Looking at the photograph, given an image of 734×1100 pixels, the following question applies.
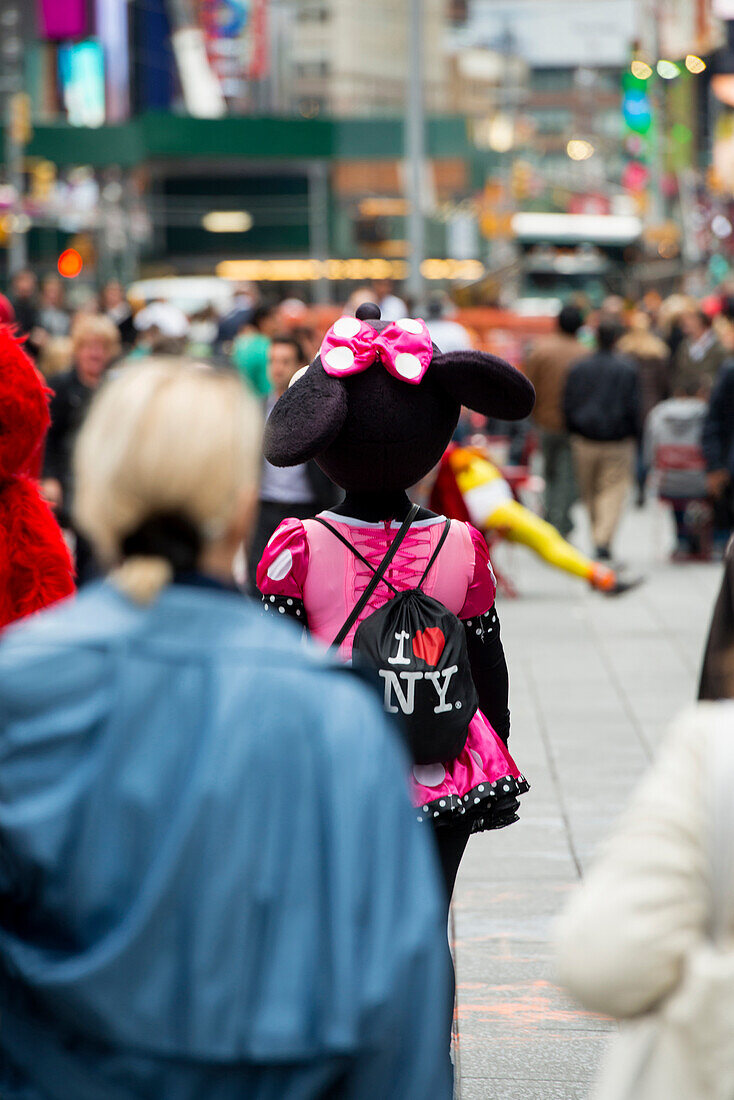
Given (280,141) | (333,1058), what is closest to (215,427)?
(333,1058)

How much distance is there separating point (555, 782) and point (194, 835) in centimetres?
525

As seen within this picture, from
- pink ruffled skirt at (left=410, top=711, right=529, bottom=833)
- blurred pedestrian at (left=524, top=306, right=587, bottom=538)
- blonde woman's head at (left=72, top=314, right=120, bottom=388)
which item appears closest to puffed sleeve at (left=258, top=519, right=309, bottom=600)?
pink ruffled skirt at (left=410, top=711, right=529, bottom=833)

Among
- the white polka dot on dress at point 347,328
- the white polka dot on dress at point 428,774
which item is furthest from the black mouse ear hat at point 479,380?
the white polka dot on dress at point 428,774

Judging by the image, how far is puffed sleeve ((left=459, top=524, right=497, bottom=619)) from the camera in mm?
3701

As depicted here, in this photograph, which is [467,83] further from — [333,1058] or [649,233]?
[333,1058]

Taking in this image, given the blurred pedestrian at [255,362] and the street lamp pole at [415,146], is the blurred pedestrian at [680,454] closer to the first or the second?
the blurred pedestrian at [255,362]


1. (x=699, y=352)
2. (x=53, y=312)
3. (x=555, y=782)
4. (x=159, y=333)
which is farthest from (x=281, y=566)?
(x=53, y=312)

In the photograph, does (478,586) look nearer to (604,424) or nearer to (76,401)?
(76,401)

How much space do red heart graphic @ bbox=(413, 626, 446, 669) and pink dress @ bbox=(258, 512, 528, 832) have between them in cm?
16

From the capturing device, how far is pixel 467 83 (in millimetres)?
121375

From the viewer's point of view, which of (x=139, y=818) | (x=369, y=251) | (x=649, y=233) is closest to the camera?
(x=139, y=818)

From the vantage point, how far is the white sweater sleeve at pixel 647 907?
1948 millimetres

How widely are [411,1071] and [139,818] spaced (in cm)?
45

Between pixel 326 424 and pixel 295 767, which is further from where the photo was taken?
pixel 326 424
